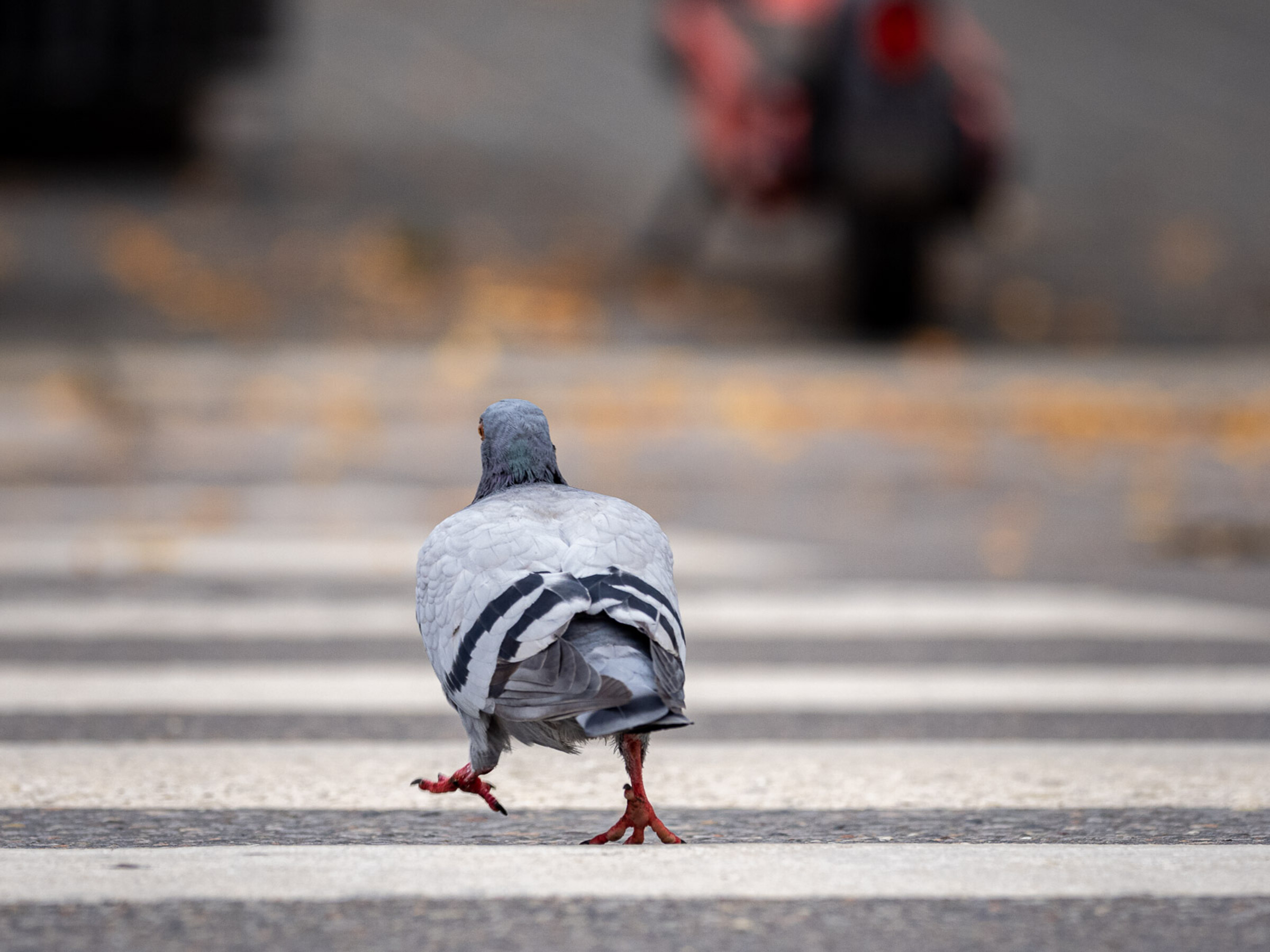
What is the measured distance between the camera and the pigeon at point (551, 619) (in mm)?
3049

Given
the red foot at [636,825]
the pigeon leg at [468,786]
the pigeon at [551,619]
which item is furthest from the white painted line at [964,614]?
the pigeon at [551,619]

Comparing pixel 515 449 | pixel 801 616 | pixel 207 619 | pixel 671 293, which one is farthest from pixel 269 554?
pixel 671 293

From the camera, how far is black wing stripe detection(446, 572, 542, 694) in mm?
3107

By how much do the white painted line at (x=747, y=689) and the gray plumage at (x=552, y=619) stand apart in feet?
4.96

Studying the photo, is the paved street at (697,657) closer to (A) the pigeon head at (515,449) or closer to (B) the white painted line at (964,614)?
→ (B) the white painted line at (964,614)

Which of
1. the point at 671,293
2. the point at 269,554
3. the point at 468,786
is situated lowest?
the point at 468,786

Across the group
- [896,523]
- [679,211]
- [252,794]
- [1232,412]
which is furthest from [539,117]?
[252,794]

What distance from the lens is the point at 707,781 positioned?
13.4 feet

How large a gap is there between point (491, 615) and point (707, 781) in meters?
1.12

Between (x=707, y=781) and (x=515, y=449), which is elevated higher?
(x=515, y=449)

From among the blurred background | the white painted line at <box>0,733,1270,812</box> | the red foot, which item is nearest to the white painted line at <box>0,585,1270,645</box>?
the blurred background

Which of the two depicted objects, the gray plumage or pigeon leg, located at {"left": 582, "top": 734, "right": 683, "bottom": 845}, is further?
pigeon leg, located at {"left": 582, "top": 734, "right": 683, "bottom": 845}

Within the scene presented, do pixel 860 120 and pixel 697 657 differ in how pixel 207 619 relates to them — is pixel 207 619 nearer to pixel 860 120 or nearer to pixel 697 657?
pixel 697 657

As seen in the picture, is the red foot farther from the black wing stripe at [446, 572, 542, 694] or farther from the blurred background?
the blurred background
